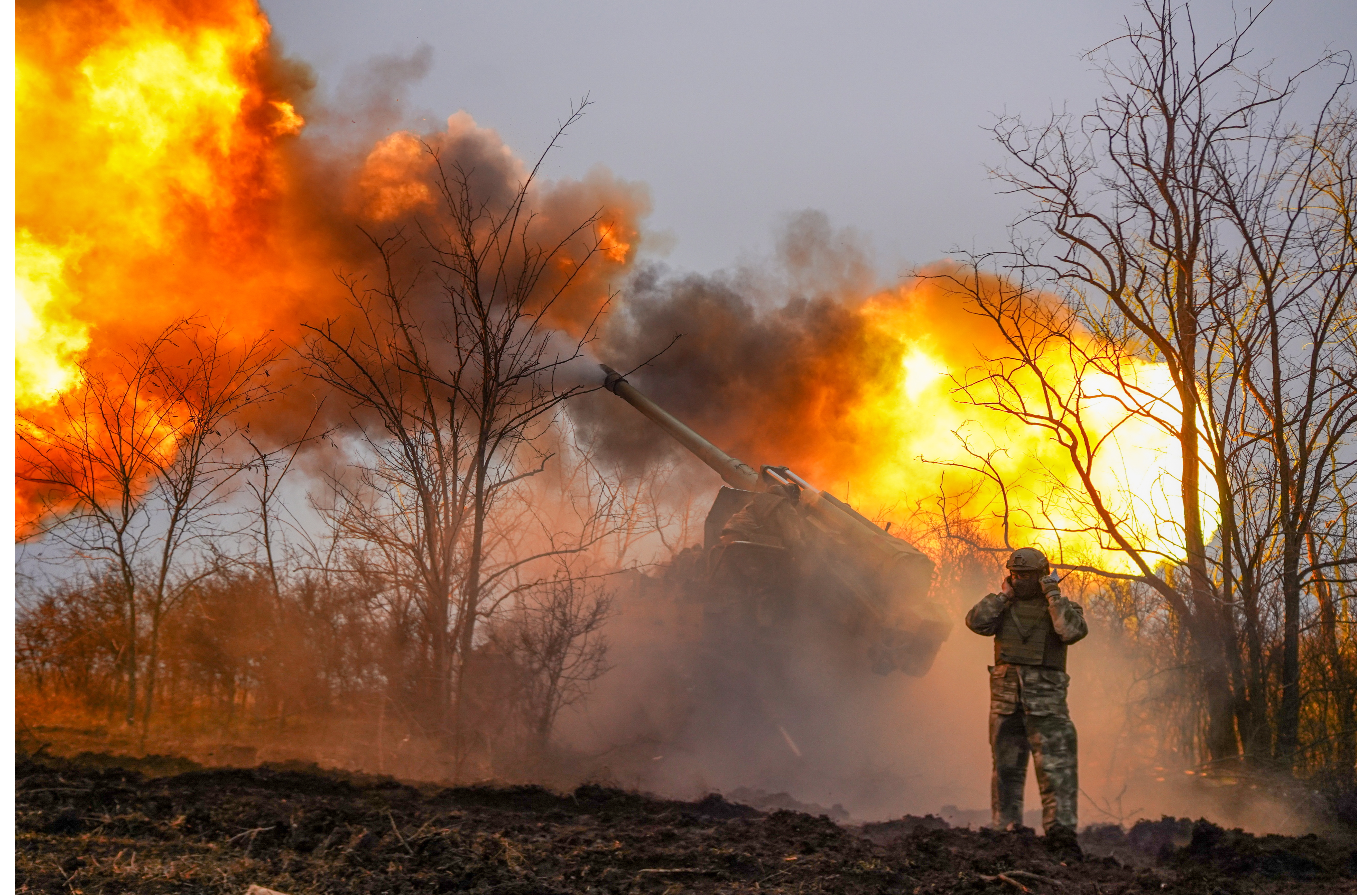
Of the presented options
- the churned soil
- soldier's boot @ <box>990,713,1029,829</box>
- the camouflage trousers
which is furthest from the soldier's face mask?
the churned soil

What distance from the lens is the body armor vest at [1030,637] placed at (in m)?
8.06

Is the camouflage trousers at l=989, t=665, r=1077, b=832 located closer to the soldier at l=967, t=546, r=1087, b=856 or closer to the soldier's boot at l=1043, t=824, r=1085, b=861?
the soldier at l=967, t=546, r=1087, b=856

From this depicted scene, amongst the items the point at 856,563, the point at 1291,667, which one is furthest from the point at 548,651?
the point at 1291,667

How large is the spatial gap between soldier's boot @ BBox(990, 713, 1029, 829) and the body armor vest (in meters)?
0.48

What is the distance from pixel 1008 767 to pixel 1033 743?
29 cm

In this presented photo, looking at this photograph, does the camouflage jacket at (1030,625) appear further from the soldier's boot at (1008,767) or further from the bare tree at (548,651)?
the bare tree at (548,651)

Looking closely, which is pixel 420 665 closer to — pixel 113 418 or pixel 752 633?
pixel 113 418

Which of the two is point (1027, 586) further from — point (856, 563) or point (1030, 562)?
point (856, 563)

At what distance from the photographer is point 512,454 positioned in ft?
30.3

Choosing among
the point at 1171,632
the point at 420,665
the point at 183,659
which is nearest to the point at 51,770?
the point at 420,665

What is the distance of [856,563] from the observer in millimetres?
13430

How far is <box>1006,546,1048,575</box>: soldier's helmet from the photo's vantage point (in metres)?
8.16

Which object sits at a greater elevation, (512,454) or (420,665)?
(512,454)

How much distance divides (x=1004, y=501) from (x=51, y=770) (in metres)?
9.58
